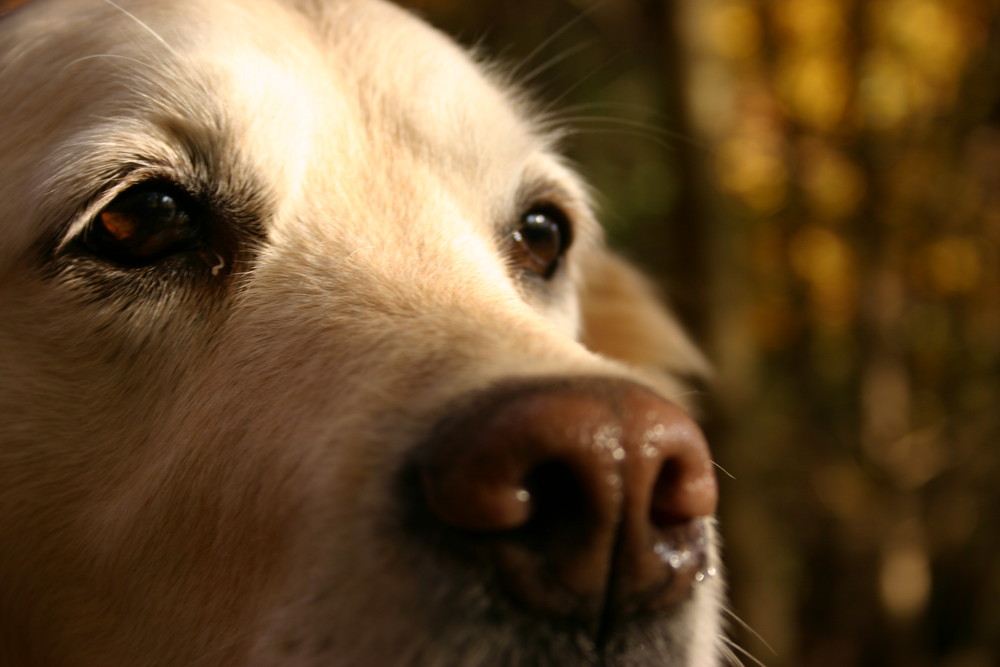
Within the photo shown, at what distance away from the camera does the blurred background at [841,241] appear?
6016mm

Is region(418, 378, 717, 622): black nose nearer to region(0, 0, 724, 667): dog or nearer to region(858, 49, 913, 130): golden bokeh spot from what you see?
region(0, 0, 724, 667): dog

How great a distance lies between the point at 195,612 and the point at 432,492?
2.65ft

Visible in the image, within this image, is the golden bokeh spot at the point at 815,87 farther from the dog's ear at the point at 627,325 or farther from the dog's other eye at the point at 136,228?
the dog's other eye at the point at 136,228

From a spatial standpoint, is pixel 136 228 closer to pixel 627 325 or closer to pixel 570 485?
pixel 570 485

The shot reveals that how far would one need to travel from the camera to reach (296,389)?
1.95m

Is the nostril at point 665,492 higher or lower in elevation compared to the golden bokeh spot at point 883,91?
lower

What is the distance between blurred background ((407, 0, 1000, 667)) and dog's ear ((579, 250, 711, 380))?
170 cm

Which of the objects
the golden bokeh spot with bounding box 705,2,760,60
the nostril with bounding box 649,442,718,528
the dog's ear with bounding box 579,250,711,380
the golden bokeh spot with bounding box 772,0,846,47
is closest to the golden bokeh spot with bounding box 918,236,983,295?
the golden bokeh spot with bounding box 772,0,846,47

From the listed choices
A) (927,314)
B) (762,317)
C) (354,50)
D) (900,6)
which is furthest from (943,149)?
(354,50)

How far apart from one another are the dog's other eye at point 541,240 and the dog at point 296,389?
166 millimetres

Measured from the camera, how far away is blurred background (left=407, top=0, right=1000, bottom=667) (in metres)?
6.02

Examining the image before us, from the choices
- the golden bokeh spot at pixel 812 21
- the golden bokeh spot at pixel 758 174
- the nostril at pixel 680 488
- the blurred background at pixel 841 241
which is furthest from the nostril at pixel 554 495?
the golden bokeh spot at pixel 812 21

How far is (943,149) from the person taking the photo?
7.65m

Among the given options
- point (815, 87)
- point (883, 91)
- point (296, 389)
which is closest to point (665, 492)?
point (296, 389)
